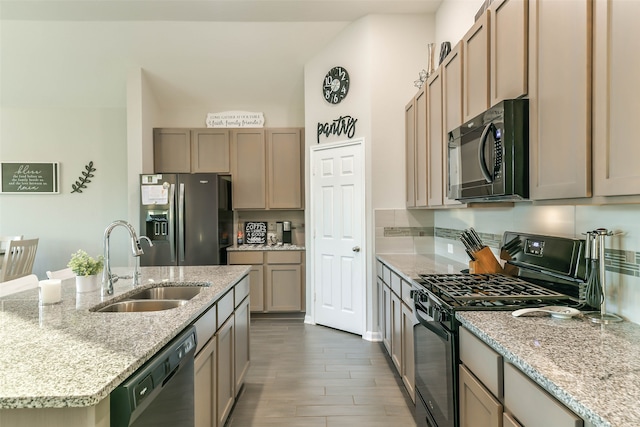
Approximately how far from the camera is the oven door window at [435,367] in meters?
1.59

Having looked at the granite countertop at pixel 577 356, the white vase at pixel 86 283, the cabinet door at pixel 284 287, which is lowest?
the cabinet door at pixel 284 287

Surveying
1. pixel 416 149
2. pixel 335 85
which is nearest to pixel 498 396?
pixel 416 149

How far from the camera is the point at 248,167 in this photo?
484 cm

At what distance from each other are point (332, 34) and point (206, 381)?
3.75 m

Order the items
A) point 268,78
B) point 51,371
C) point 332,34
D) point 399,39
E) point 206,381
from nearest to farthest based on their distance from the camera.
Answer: point 51,371 < point 206,381 < point 399,39 < point 332,34 < point 268,78

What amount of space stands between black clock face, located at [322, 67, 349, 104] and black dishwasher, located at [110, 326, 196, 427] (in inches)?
124

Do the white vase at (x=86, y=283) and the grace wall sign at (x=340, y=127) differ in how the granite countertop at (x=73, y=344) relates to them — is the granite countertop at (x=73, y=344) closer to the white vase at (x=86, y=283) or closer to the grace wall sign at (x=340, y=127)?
the white vase at (x=86, y=283)

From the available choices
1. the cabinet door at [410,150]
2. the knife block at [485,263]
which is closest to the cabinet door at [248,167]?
the cabinet door at [410,150]

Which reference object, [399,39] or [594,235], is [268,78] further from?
[594,235]

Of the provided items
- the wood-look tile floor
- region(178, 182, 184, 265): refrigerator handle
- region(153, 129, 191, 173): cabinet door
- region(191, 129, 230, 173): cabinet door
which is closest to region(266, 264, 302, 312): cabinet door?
the wood-look tile floor

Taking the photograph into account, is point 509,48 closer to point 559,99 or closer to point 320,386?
point 559,99

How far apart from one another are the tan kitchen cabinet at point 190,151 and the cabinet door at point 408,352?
319 cm

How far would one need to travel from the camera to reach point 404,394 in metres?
2.62

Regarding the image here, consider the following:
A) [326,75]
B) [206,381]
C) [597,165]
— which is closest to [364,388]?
[206,381]
